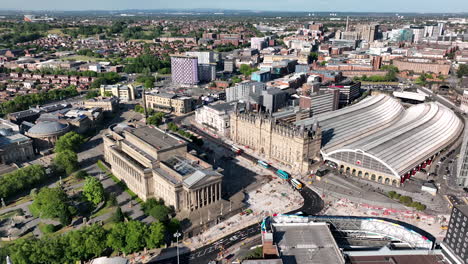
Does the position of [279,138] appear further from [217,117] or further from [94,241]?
[94,241]

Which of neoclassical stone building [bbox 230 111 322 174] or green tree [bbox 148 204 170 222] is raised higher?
neoclassical stone building [bbox 230 111 322 174]

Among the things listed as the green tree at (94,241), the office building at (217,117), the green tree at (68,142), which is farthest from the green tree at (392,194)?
the green tree at (68,142)

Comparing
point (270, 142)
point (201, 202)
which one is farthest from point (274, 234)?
point (270, 142)

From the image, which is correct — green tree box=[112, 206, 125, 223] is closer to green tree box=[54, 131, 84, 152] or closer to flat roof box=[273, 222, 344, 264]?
flat roof box=[273, 222, 344, 264]

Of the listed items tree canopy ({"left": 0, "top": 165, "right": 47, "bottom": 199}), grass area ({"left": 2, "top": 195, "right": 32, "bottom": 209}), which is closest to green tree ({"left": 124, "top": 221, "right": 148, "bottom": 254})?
grass area ({"left": 2, "top": 195, "right": 32, "bottom": 209})

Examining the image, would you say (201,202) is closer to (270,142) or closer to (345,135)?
(270,142)
